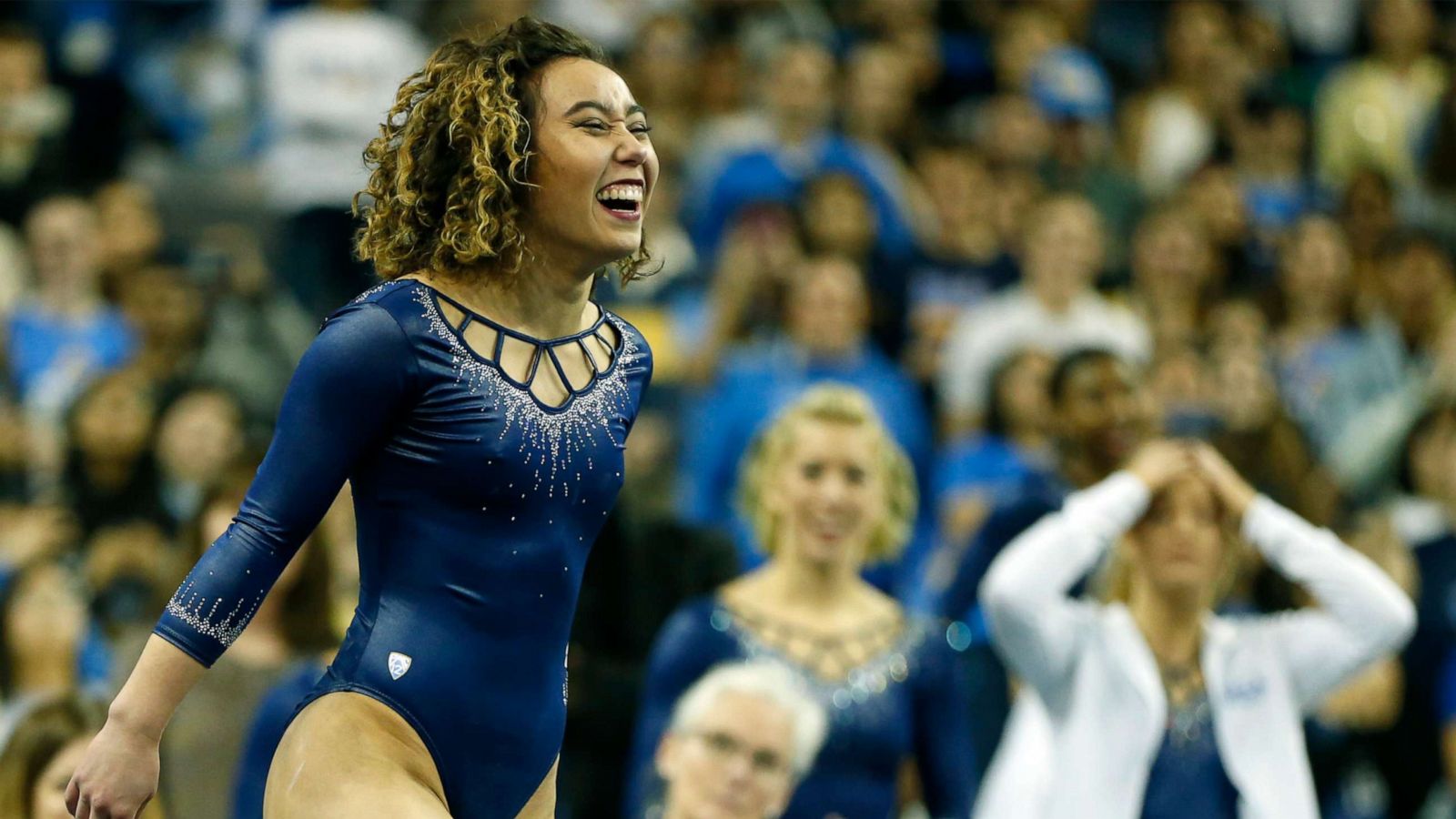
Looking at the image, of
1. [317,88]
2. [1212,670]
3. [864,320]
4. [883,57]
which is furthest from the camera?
[883,57]

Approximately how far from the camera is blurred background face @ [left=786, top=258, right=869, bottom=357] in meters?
7.89

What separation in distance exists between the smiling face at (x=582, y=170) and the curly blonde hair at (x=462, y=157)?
3cm

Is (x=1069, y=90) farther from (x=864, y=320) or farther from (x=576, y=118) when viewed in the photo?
(x=576, y=118)

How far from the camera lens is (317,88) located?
9.30 m

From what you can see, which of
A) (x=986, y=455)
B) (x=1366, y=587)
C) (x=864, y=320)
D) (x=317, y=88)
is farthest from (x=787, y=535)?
(x=317, y=88)

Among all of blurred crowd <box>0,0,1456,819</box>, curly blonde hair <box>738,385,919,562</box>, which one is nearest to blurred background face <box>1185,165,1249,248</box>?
blurred crowd <box>0,0,1456,819</box>

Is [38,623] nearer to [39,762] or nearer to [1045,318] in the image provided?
[39,762]

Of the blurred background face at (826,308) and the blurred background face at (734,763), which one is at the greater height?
the blurred background face at (826,308)

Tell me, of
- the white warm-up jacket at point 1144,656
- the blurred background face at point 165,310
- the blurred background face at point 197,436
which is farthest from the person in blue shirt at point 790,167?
the white warm-up jacket at point 1144,656

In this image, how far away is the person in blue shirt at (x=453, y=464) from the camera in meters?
3.10

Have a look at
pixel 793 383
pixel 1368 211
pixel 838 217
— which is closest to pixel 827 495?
pixel 793 383

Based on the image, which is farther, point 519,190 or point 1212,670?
point 1212,670

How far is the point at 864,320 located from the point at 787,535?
3089 millimetres

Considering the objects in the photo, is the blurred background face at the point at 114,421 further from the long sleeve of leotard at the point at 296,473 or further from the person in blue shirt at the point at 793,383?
the long sleeve of leotard at the point at 296,473
